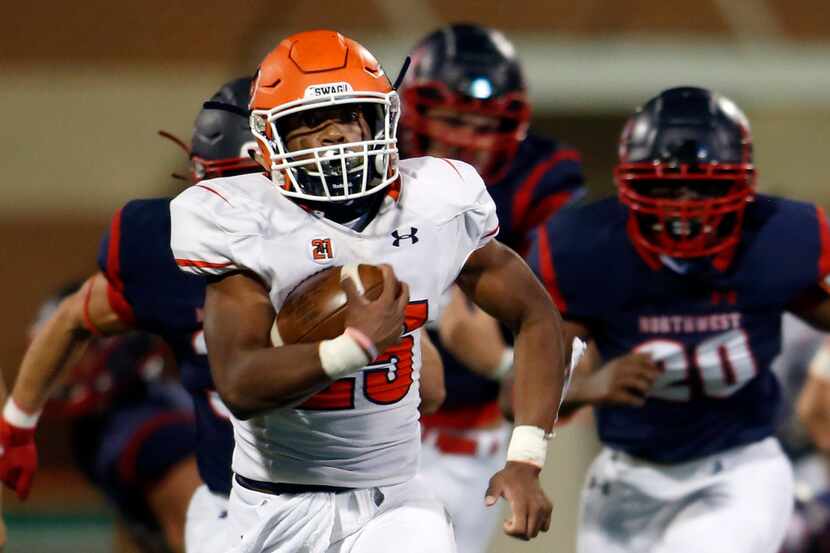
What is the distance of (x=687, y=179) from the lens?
11.6 ft

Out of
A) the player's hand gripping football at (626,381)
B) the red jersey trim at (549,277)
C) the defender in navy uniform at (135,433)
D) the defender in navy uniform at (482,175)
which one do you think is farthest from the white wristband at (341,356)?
the defender in navy uniform at (135,433)

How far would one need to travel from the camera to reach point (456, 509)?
15.2 feet

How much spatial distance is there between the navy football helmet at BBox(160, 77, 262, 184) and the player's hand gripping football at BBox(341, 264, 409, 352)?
948 millimetres

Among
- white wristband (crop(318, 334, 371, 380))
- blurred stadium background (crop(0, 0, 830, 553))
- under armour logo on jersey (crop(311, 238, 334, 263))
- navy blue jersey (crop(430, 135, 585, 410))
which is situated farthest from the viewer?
blurred stadium background (crop(0, 0, 830, 553))

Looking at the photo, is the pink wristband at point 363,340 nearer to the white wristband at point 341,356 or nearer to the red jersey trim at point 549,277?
the white wristband at point 341,356

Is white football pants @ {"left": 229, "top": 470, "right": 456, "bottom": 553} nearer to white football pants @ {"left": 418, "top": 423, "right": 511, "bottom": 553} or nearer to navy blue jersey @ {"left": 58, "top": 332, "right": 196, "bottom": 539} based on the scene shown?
white football pants @ {"left": 418, "top": 423, "right": 511, "bottom": 553}

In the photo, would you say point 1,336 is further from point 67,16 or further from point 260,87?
point 260,87

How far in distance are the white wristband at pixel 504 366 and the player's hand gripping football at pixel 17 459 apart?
4.25 feet

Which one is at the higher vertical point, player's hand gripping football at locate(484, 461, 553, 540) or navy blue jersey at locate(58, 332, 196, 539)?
player's hand gripping football at locate(484, 461, 553, 540)

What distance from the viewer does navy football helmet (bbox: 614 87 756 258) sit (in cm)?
352

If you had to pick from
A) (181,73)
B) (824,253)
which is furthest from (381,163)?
(181,73)

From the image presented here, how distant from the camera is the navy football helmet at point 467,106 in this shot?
460 cm

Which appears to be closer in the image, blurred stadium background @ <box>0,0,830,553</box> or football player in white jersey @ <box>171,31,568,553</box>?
football player in white jersey @ <box>171,31,568,553</box>

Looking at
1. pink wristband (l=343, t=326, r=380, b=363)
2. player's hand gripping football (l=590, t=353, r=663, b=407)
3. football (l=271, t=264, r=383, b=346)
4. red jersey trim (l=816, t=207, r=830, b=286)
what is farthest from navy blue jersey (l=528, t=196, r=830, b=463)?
pink wristband (l=343, t=326, r=380, b=363)
